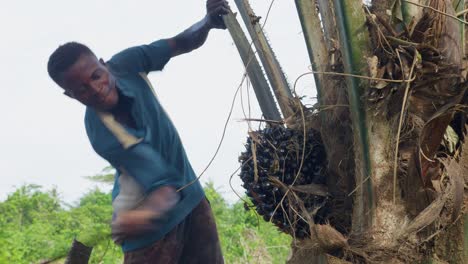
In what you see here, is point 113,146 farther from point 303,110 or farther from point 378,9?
point 378,9

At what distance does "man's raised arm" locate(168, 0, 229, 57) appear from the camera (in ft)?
8.34

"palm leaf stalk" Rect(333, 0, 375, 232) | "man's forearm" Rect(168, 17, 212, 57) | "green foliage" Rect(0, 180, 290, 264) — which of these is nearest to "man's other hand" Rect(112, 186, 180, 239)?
"man's forearm" Rect(168, 17, 212, 57)

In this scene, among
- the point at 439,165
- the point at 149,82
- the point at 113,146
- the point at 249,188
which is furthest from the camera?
the point at 149,82

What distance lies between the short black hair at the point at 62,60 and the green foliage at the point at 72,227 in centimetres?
→ 197

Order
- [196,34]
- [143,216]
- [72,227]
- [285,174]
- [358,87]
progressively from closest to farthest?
[358,87] → [285,174] → [143,216] → [196,34] → [72,227]

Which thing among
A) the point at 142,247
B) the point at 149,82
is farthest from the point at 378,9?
the point at 142,247

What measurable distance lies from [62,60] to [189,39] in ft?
1.56

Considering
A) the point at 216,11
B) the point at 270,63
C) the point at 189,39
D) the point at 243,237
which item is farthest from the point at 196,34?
the point at 243,237

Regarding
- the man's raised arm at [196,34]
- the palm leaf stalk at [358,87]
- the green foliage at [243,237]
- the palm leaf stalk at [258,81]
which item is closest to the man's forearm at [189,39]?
the man's raised arm at [196,34]

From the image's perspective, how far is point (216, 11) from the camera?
2518 mm

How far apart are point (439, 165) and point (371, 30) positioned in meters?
0.37

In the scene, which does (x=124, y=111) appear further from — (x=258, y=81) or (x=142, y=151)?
(x=258, y=81)

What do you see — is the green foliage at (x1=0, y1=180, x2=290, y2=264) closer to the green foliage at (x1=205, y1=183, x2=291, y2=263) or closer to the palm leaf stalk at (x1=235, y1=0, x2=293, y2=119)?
the green foliage at (x1=205, y1=183, x2=291, y2=263)

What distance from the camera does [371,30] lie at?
1928 millimetres
